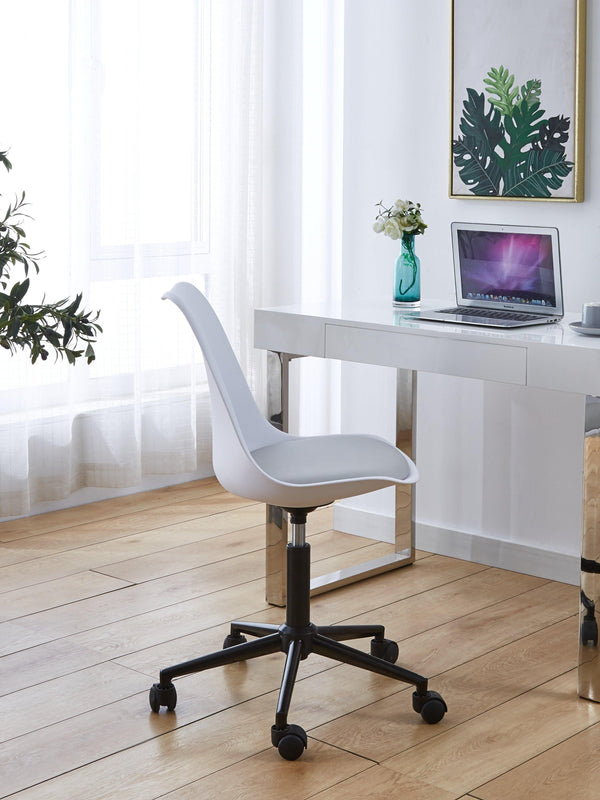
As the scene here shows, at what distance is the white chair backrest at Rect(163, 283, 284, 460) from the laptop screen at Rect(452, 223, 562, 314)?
0.72 meters

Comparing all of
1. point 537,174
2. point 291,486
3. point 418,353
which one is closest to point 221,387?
point 291,486

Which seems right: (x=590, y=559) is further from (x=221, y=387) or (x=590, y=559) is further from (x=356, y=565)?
(x=356, y=565)

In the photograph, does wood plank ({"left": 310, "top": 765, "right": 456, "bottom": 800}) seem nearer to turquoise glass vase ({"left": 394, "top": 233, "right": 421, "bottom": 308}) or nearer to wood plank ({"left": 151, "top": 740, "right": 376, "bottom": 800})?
wood plank ({"left": 151, "top": 740, "right": 376, "bottom": 800})

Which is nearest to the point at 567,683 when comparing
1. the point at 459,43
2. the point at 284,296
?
the point at 459,43

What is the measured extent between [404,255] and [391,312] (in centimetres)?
18

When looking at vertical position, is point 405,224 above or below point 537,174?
below

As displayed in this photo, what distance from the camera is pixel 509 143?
337 cm

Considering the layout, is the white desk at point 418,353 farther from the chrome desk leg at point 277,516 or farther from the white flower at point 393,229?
the white flower at point 393,229

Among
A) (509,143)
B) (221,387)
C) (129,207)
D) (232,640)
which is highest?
(509,143)

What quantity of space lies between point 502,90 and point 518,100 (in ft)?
0.21

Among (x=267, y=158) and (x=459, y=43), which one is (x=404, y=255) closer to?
(x=459, y=43)

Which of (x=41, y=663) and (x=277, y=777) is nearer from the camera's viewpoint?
(x=277, y=777)

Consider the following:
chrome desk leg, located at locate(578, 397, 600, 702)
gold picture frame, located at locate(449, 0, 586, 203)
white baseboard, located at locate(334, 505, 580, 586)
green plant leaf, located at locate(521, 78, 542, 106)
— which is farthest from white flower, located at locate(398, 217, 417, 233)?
white baseboard, located at locate(334, 505, 580, 586)

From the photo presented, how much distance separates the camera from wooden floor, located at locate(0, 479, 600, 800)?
226 centimetres
